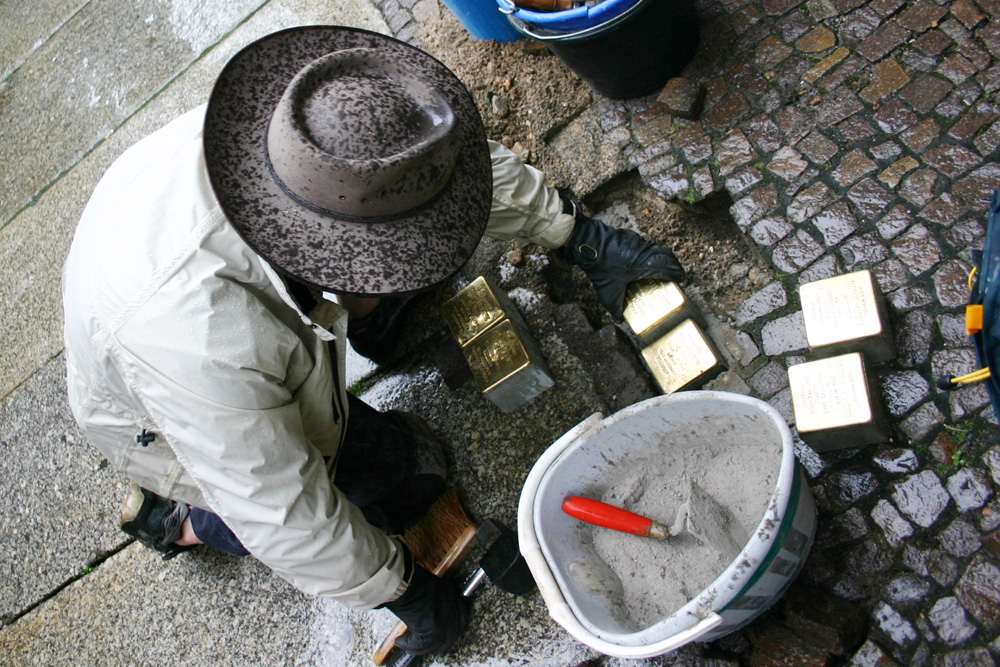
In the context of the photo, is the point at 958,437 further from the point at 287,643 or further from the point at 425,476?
the point at 287,643

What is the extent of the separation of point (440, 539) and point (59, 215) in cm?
325

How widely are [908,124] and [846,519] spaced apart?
1.46m

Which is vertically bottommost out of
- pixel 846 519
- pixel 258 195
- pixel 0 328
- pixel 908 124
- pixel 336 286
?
pixel 846 519

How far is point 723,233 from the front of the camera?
9.41ft

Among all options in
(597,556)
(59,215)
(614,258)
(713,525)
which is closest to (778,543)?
(713,525)

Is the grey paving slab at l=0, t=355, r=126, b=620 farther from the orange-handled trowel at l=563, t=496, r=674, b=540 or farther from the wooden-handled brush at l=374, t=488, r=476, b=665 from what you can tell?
the orange-handled trowel at l=563, t=496, r=674, b=540

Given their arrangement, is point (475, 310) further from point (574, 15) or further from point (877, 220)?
point (877, 220)

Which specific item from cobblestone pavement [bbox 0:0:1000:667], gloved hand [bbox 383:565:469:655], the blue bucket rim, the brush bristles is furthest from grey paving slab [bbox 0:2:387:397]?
gloved hand [bbox 383:565:469:655]

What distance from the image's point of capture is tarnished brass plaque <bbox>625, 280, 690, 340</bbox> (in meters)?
2.59

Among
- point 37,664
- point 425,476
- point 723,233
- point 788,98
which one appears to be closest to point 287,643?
point 425,476

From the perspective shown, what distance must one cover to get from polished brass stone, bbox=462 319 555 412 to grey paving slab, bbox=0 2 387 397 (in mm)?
2166

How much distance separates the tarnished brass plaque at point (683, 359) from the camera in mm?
2529

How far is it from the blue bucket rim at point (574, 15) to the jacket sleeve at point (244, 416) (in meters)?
→ 1.55

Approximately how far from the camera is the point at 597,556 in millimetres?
2184
